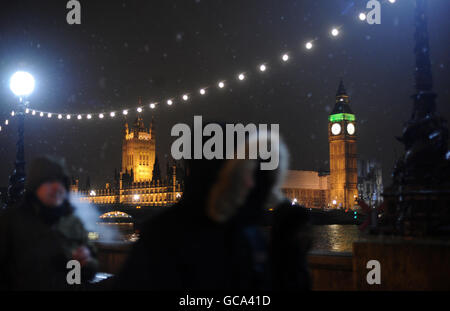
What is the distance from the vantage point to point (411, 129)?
17.7 feet

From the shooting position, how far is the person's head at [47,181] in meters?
2.30

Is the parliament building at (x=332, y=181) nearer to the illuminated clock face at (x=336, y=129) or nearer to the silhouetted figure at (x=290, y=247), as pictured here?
the illuminated clock face at (x=336, y=129)

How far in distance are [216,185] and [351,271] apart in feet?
11.3

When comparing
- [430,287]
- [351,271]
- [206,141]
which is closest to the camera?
[206,141]

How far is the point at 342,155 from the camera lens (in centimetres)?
7769

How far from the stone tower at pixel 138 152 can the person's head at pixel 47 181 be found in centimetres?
10272

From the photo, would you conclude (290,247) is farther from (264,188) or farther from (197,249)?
(197,249)

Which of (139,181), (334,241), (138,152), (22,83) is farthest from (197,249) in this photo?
(138,152)

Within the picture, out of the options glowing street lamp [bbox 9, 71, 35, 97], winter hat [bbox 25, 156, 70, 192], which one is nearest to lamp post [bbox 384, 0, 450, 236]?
winter hat [bbox 25, 156, 70, 192]

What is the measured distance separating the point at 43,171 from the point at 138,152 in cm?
10447

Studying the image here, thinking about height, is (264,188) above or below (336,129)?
below

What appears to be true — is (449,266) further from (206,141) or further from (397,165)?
(206,141)
